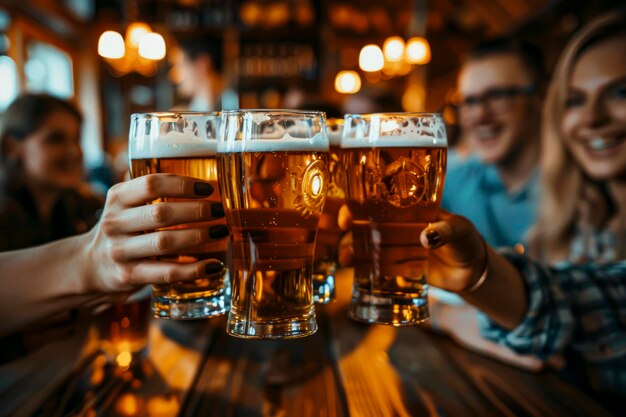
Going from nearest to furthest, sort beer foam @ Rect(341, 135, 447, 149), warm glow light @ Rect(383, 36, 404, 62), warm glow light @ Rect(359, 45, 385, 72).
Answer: beer foam @ Rect(341, 135, 447, 149), warm glow light @ Rect(383, 36, 404, 62), warm glow light @ Rect(359, 45, 385, 72)

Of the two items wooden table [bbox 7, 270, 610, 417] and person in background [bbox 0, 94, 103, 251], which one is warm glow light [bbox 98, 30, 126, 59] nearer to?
person in background [bbox 0, 94, 103, 251]

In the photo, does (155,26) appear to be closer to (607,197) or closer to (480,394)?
(607,197)

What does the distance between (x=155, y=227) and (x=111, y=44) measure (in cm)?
517

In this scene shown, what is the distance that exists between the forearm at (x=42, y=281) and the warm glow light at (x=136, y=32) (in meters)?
4.94

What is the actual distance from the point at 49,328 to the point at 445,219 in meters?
0.94

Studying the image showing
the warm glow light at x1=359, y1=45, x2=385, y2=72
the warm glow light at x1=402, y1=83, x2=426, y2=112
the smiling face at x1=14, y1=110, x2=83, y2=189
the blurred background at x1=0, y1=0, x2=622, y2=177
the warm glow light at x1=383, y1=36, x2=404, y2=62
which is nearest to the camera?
the smiling face at x1=14, y1=110, x2=83, y2=189

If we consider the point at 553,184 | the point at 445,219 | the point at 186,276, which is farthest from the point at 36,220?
the point at 553,184

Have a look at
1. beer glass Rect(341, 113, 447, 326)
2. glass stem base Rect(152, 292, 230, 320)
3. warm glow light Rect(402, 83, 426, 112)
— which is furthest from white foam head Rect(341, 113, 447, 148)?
warm glow light Rect(402, 83, 426, 112)

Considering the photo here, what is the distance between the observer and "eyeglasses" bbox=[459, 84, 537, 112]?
2.61m

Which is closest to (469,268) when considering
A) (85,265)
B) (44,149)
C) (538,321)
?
(538,321)

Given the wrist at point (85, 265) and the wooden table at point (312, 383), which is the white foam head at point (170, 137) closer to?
the wrist at point (85, 265)

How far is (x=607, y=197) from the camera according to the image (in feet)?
6.45

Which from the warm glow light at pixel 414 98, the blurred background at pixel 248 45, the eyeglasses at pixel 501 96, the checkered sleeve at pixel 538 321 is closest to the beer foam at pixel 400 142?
the checkered sleeve at pixel 538 321

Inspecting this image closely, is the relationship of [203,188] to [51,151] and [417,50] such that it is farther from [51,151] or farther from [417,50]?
[417,50]
